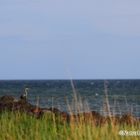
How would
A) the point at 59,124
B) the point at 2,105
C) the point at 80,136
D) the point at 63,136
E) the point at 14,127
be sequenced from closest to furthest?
the point at 80,136 < the point at 63,136 < the point at 14,127 < the point at 59,124 < the point at 2,105

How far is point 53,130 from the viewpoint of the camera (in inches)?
541

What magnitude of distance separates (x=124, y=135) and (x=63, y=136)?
135cm

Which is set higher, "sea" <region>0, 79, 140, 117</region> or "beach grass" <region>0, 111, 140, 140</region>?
"sea" <region>0, 79, 140, 117</region>

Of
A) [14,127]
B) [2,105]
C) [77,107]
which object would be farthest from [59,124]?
[2,105]

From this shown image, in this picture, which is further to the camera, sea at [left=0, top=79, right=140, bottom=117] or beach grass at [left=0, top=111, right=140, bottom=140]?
sea at [left=0, top=79, right=140, bottom=117]

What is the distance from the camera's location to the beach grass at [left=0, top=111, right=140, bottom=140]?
12.4 metres

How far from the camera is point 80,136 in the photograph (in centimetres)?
1228

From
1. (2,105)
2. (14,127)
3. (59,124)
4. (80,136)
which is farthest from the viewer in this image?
(2,105)

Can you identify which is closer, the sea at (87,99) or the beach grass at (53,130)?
the beach grass at (53,130)

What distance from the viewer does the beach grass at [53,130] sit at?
12391mm

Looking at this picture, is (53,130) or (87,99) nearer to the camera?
Answer: (53,130)

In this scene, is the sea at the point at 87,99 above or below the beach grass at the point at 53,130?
above

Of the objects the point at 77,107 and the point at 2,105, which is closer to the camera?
the point at 77,107

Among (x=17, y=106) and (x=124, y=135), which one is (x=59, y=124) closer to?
(x=124, y=135)
